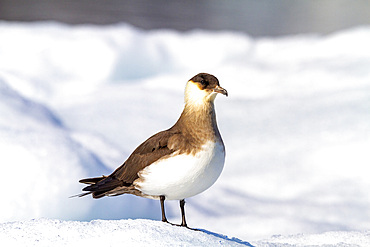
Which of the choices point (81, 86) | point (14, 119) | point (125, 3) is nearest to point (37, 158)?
point (14, 119)

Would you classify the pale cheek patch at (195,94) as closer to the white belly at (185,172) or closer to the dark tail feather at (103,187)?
the white belly at (185,172)

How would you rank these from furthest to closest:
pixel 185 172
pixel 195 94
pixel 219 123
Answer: pixel 219 123
pixel 195 94
pixel 185 172

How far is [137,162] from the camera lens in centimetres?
222

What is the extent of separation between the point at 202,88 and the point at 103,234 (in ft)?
1.86

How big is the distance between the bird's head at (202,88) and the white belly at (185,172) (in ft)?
0.53

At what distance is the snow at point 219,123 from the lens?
11.3ft

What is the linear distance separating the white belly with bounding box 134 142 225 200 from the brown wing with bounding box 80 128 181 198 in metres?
0.04

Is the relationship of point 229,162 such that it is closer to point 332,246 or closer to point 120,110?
point 120,110

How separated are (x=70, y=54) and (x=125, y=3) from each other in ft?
24.8

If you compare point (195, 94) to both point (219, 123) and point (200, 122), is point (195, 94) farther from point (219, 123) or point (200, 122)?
point (219, 123)

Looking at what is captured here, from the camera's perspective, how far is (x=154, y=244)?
206 centimetres

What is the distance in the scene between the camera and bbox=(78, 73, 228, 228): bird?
210 centimetres

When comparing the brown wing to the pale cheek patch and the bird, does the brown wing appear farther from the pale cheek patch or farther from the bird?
the pale cheek patch

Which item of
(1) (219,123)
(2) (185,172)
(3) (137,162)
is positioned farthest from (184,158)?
(1) (219,123)
